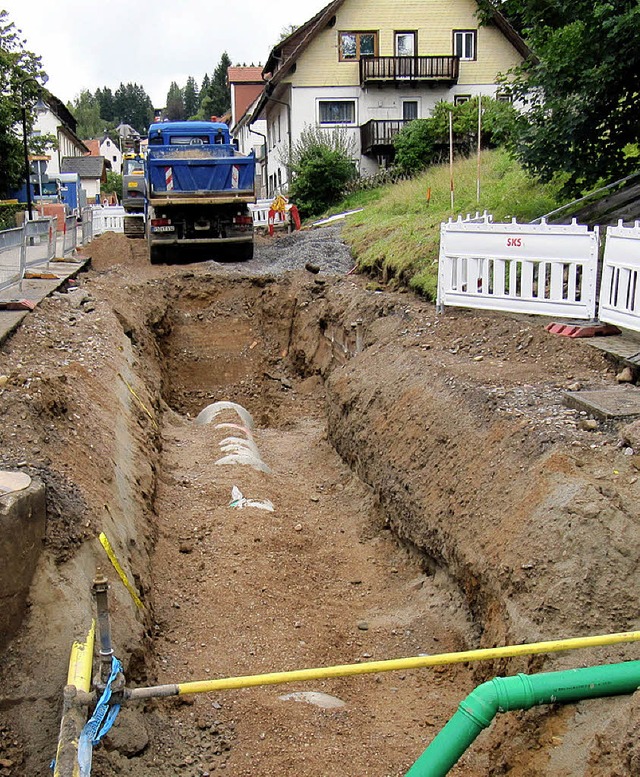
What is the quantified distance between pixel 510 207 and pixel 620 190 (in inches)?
76.3

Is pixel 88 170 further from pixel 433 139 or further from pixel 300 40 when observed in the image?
pixel 433 139

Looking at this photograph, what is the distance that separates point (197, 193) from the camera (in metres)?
19.6

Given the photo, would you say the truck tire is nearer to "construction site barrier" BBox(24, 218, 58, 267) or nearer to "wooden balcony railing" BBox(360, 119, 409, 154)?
"construction site barrier" BBox(24, 218, 58, 267)

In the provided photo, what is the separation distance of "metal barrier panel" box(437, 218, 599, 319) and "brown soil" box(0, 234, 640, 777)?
1.30 ft

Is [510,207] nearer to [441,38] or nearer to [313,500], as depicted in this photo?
[313,500]

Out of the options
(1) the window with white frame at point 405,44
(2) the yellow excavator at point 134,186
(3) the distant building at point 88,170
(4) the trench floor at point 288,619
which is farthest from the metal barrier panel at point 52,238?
(3) the distant building at point 88,170

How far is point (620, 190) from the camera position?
13625 mm

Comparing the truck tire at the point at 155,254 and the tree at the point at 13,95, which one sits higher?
the tree at the point at 13,95

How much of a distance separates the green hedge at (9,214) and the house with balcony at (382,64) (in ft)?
38.4

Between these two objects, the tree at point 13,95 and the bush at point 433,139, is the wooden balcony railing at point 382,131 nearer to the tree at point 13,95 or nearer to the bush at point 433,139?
the bush at point 433,139

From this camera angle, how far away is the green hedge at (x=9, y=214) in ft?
111

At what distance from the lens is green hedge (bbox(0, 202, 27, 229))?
1332 inches

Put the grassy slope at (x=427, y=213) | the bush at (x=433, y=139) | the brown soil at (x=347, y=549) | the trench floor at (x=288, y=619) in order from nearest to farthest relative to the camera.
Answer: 1. the brown soil at (x=347, y=549)
2. the trench floor at (x=288, y=619)
3. the grassy slope at (x=427, y=213)
4. the bush at (x=433, y=139)

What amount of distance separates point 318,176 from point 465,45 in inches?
429
